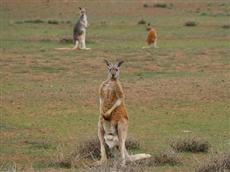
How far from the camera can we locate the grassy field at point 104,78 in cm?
1302

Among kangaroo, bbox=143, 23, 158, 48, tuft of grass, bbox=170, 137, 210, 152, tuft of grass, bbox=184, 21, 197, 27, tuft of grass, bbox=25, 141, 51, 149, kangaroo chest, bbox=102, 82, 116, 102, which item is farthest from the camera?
tuft of grass, bbox=184, 21, 197, 27

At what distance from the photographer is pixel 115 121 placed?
33.8ft

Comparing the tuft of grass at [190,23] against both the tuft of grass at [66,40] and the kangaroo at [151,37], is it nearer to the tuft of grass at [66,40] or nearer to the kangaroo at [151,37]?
the tuft of grass at [66,40]

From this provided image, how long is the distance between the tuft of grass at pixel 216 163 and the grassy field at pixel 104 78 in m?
0.67

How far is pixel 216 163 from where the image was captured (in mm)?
9656

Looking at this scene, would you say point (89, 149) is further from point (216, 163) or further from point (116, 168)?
point (116, 168)

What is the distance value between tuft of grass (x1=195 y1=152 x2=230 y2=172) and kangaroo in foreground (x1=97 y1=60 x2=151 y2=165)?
102 cm

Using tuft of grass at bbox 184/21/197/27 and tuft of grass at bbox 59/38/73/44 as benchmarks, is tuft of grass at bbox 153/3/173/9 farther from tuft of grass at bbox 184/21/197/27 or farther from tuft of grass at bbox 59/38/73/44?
tuft of grass at bbox 59/38/73/44

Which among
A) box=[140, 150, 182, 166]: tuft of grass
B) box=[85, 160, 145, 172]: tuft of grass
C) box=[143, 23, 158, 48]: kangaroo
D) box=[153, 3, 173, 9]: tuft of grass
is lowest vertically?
box=[140, 150, 182, 166]: tuft of grass

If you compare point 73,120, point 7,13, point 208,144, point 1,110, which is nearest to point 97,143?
point 208,144

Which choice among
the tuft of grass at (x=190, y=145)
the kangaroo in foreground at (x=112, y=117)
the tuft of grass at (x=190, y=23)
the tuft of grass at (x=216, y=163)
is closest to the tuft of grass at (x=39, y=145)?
the tuft of grass at (x=190, y=145)

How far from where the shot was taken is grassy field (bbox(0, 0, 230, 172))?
1302 centimetres

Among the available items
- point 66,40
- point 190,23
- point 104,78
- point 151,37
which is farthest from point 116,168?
point 190,23

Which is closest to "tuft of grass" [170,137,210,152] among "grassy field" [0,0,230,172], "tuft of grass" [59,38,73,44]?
"grassy field" [0,0,230,172]
